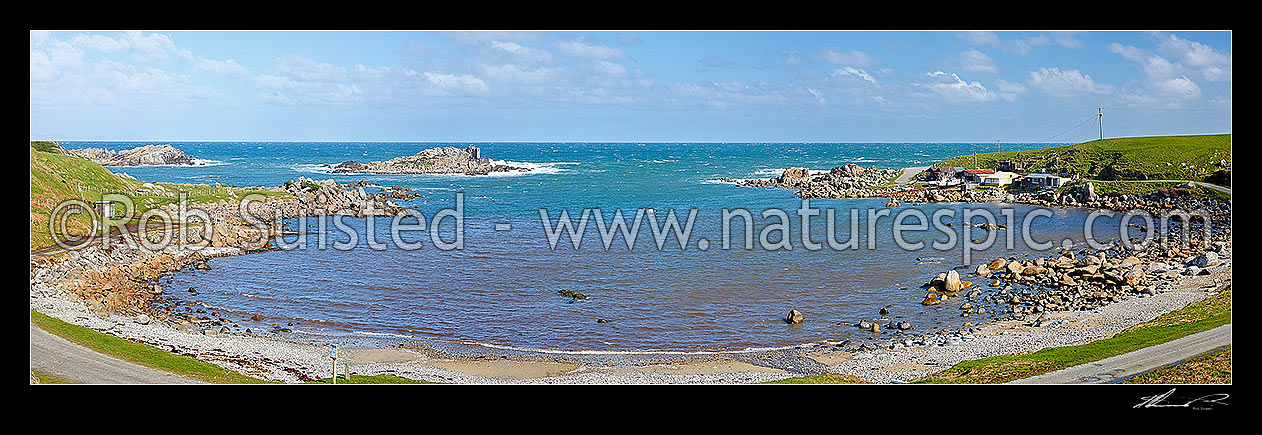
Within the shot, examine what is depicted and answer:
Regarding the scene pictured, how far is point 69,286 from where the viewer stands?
2889cm

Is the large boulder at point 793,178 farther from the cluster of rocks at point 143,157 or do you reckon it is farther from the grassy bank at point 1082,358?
the cluster of rocks at point 143,157

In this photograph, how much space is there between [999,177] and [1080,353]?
62236 millimetres

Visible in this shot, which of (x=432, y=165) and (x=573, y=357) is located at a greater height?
(x=432, y=165)

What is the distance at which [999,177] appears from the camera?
79312mm

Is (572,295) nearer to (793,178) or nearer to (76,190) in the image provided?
(76,190)

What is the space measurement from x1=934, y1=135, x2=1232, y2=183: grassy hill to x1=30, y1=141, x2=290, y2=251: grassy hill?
227 ft

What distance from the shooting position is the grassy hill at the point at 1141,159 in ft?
231

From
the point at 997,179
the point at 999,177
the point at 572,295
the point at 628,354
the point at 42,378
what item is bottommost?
the point at 628,354

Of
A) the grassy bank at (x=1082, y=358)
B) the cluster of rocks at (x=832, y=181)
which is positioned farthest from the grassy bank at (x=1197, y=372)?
the cluster of rocks at (x=832, y=181)

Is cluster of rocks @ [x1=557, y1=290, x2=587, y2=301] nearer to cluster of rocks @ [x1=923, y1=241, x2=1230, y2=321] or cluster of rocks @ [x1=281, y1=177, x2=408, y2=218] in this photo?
cluster of rocks @ [x1=923, y1=241, x2=1230, y2=321]

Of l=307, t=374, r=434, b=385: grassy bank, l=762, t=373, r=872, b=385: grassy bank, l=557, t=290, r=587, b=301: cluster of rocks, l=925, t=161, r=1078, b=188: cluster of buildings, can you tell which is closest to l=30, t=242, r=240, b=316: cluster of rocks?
l=307, t=374, r=434, b=385: grassy bank

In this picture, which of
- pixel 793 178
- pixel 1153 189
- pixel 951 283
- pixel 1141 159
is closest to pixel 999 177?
pixel 1141 159

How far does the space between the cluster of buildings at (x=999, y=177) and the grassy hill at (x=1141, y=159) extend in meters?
1.74
